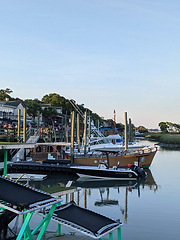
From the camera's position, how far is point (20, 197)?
787cm

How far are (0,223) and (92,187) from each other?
59.8 ft

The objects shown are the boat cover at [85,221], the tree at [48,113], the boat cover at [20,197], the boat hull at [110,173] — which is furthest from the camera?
Answer: the tree at [48,113]

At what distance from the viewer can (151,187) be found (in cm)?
2695

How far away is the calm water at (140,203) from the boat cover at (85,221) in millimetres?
3621

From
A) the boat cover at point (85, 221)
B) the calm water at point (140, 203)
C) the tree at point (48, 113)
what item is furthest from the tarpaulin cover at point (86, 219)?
the tree at point (48, 113)

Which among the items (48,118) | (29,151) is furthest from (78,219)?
(48,118)

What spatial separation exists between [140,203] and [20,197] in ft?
48.3

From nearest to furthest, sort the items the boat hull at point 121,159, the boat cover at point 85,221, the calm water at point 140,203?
the boat cover at point 85,221, the calm water at point 140,203, the boat hull at point 121,159

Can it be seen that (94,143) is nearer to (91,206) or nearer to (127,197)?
(127,197)

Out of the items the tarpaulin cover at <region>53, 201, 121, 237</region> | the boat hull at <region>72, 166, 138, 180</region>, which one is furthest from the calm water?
the tarpaulin cover at <region>53, 201, 121, 237</region>

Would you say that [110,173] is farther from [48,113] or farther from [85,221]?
[48,113]

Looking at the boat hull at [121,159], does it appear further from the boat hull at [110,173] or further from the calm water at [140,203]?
the boat hull at [110,173]

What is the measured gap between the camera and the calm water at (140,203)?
47.9 ft

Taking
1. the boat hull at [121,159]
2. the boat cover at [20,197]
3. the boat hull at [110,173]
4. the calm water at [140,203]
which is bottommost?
the calm water at [140,203]
